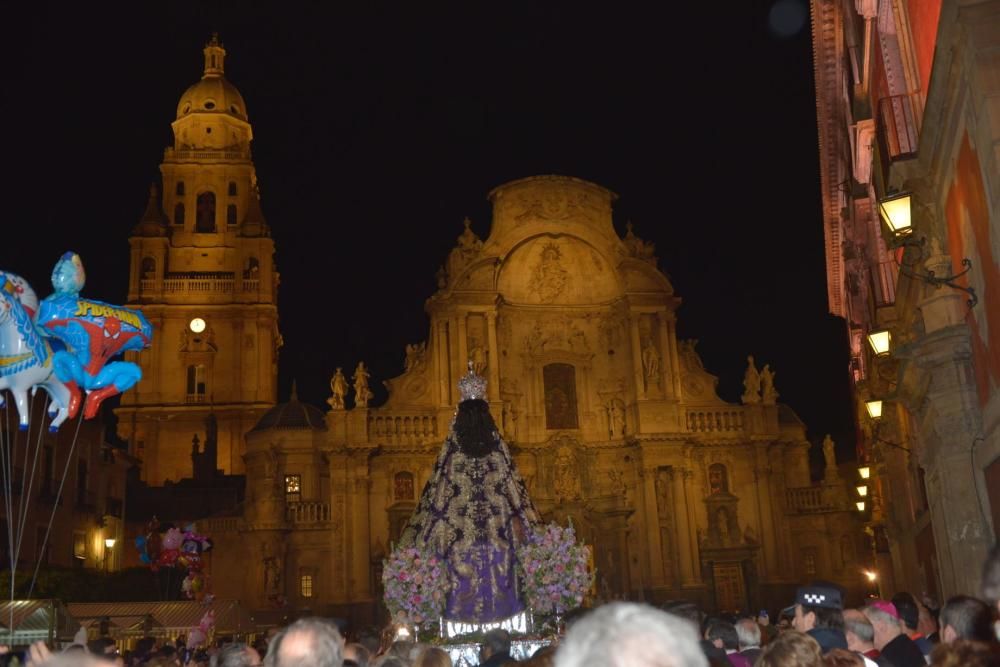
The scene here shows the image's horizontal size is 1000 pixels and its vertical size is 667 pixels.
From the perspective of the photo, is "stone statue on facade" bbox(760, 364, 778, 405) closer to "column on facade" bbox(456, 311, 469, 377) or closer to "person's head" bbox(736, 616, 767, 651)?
"column on facade" bbox(456, 311, 469, 377)

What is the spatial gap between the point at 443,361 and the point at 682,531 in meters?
10.9

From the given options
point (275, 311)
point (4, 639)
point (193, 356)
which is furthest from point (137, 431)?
point (4, 639)

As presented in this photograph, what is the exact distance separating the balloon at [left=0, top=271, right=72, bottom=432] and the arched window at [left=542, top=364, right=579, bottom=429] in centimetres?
2860

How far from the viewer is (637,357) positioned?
4056cm

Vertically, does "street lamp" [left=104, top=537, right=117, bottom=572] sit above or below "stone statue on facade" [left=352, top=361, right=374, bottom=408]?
below

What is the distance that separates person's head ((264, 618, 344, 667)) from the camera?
4238 mm

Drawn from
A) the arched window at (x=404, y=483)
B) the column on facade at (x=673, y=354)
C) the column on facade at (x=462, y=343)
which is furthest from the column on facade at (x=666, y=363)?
the arched window at (x=404, y=483)

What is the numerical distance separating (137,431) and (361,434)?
20.5 metres

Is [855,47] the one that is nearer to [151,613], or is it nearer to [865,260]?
[865,260]

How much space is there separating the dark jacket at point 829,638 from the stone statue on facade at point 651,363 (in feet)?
→ 111

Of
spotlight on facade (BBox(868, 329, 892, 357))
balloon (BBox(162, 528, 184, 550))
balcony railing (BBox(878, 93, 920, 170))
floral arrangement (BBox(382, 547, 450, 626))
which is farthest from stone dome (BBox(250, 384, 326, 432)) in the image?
balcony railing (BBox(878, 93, 920, 170))

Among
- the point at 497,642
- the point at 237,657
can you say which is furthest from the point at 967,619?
the point at 497,642

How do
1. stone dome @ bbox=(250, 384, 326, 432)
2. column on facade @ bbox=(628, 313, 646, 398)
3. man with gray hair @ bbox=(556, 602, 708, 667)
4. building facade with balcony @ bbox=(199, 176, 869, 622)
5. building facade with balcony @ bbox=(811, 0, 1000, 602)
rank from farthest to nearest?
stone dome @ bbox=(250, 384, 326, 432), column on facade @ bbox=(628, 313, 646, 398), building facade with balcony @ bbox=(199, 176, 869, 622), building facade with balcony @ bbox=(811, 0, 1000, 602), man with gray hair @ bbox=(556, 602, 708, 667)

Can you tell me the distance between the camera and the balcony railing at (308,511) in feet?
128
